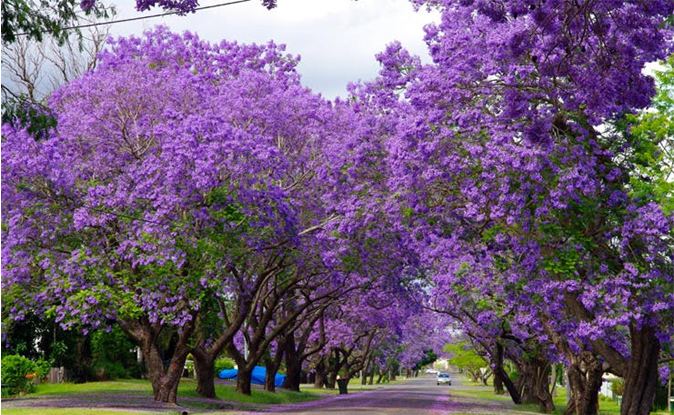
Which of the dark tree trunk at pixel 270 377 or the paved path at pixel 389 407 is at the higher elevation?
the dark tree trunk at pixel 270 377

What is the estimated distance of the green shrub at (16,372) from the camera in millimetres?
33500

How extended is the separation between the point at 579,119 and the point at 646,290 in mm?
4370

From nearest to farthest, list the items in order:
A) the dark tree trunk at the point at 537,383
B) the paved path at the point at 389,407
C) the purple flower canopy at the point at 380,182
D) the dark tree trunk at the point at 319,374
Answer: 1. the purple flower canopy at the point at 380,182
2. the paved path at the point at 389,407
3. the dark tree trunk at the point at 537,383
4. the dark tree trunk at the point at 319,374

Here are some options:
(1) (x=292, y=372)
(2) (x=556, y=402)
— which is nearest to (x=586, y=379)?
(1) (x=292, y=372)

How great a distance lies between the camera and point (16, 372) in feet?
111

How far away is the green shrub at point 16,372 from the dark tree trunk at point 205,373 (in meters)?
6.27

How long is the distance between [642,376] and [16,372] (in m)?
22.5

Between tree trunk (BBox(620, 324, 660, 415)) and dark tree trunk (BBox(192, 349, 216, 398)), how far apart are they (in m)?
18.6

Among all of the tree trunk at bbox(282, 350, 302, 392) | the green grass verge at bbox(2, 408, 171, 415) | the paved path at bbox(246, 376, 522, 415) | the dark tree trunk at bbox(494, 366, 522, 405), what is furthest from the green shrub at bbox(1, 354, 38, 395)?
the dark tree trunk at bbox(494, 366, 522, 405)

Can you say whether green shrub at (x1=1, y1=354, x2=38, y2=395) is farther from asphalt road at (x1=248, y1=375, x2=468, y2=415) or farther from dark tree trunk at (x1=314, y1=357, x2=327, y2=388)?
dark tree trunk at (x1=314, y1=357, x2=327, y2=388)

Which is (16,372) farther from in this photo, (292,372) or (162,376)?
(292,372)

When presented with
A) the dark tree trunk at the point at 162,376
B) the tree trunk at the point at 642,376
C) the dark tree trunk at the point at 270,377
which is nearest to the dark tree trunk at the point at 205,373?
the dark tree trunk at the point at 162,376

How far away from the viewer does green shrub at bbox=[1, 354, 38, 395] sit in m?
33.5

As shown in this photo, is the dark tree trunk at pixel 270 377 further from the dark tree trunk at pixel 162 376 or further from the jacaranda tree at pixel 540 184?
the jacaranda tree at pixel 540 184
